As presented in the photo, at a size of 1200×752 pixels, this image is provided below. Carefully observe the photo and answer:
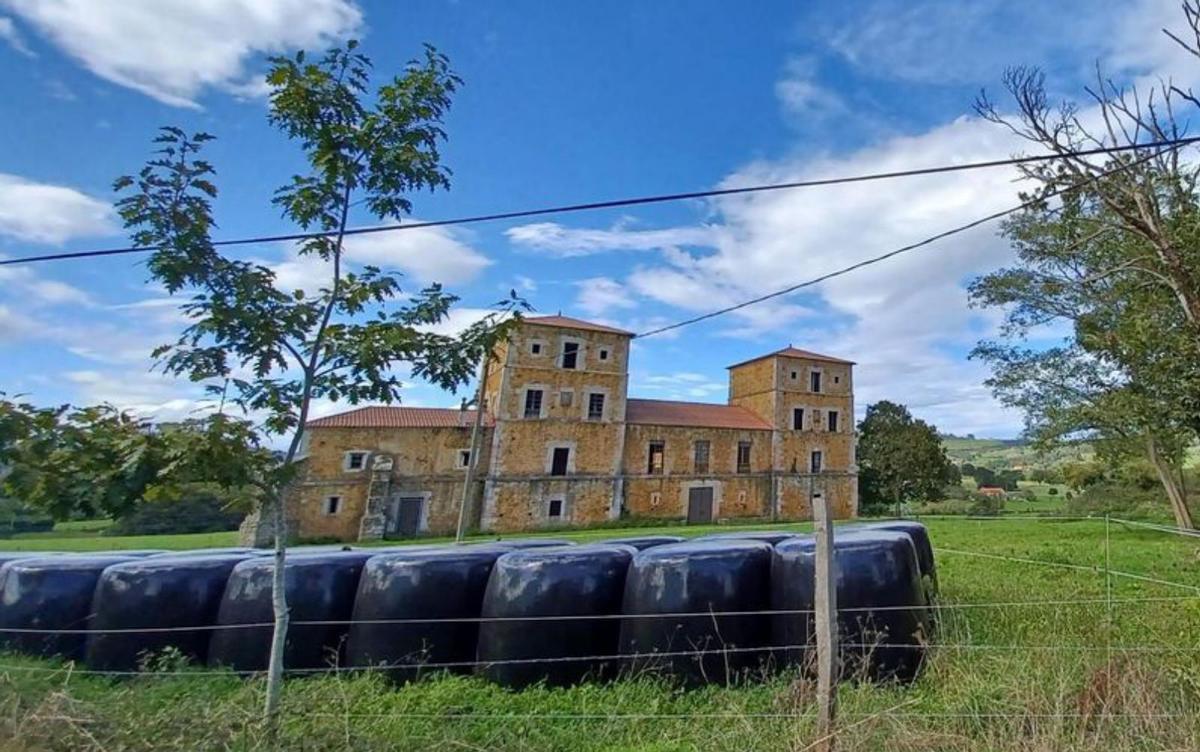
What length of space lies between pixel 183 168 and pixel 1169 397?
1397 cm

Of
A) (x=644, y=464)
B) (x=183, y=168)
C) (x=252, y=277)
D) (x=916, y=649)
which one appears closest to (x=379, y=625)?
(x=252, y=277)

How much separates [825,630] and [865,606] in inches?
67.1

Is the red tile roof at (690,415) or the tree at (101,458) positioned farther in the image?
the red tile roof at (690,415)

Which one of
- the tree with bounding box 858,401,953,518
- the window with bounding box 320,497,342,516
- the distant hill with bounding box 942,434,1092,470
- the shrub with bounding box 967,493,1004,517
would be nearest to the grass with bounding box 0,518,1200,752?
the distant hill with bounding box 942,434,1092,470

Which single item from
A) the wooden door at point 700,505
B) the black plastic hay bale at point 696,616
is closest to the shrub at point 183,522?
the wooden door at point 700,505

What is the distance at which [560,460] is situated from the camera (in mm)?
29500

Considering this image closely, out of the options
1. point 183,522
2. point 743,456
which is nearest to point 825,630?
point 743,456

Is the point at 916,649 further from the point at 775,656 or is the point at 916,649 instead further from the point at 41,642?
the point at 41,642

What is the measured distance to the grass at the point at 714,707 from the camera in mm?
2914

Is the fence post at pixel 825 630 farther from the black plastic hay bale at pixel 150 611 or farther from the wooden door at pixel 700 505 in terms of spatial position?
the wooden door at pixel 700 505

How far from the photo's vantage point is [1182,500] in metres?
17.5

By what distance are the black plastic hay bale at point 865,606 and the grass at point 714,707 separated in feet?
0.70

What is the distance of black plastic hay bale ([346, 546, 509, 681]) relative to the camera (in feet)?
15.2

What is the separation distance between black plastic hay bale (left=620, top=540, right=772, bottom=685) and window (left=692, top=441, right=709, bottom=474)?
2726cm
